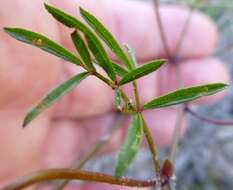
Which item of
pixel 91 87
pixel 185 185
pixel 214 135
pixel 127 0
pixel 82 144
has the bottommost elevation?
pixel 185 185

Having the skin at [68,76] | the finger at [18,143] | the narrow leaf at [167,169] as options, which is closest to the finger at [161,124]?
the skin at [68,76]

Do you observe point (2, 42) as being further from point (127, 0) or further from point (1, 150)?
point (127, 0)

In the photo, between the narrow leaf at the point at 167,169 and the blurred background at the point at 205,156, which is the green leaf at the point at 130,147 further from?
the blurred background at the point at 205,156

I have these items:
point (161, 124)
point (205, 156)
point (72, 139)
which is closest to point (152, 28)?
point (161, 124)

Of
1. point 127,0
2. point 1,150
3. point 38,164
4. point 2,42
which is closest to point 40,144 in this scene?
point 38,164

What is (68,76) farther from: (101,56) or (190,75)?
(101,56)
